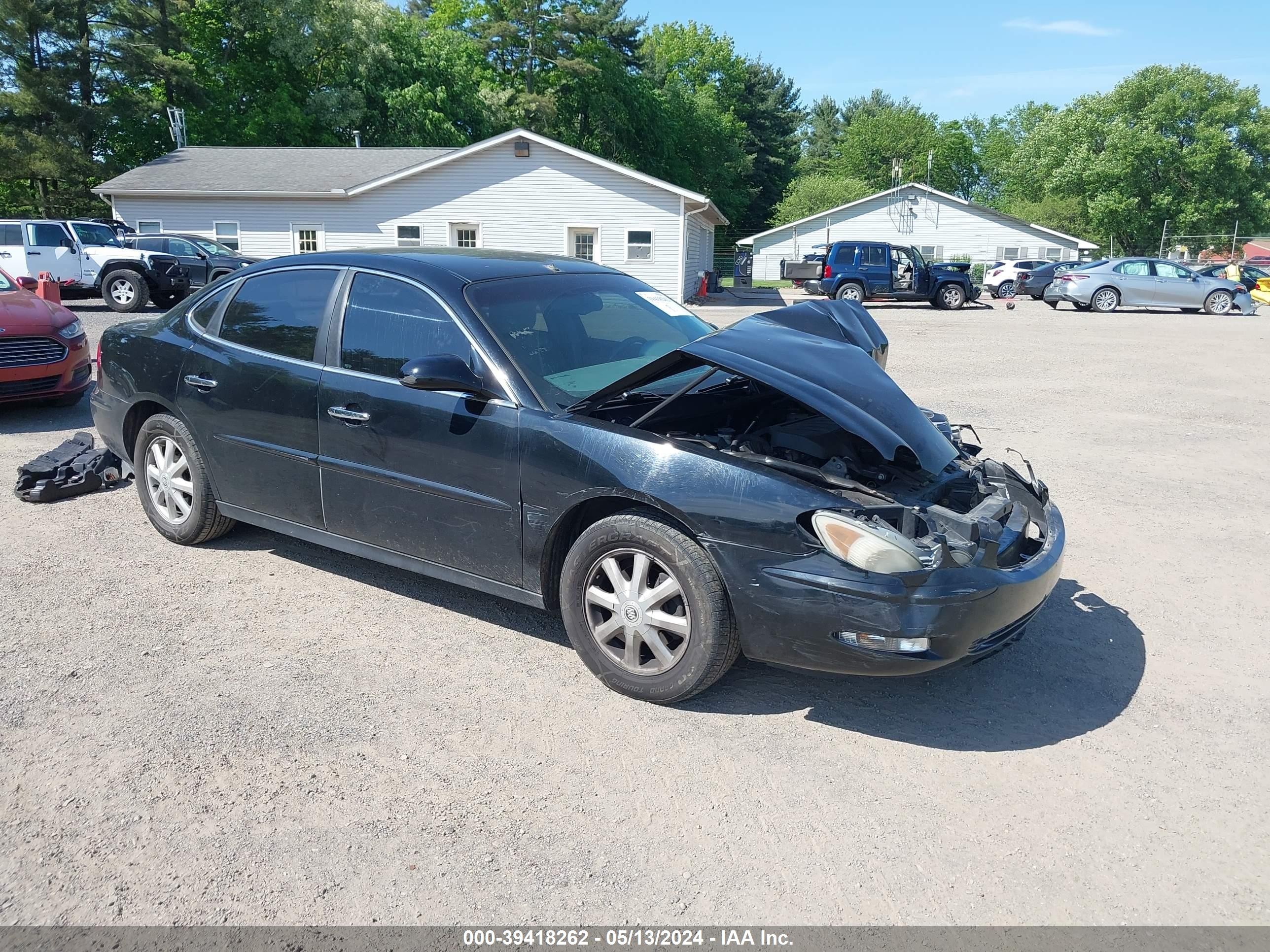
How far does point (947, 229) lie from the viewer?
50281 millimetres

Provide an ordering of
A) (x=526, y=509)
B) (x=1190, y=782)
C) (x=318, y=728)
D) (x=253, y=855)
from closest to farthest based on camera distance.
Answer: (x=253, y=855)
(x=1190, y=782)
(x=318, y=728)
(x=526, y=509)

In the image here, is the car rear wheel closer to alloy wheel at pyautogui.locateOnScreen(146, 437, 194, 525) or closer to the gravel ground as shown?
the gravel ground

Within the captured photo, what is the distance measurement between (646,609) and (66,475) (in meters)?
4.85

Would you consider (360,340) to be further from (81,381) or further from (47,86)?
(47,86)

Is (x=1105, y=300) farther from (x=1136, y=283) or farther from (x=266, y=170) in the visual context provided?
(x=266, y=170)

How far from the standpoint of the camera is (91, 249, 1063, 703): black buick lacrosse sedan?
3361 millimetres

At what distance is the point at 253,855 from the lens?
9.29 ft

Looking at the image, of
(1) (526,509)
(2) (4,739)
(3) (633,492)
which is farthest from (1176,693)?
(2) (4,739)

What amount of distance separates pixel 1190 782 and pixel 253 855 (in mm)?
3083

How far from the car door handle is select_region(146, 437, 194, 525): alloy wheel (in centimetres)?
128

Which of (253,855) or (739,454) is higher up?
Answer: (739,454)

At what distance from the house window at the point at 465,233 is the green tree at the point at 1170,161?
52526 millimetres

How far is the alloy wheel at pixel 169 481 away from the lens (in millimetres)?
5250

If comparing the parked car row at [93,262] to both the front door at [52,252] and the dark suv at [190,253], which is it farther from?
the dark suv at [190,253]
